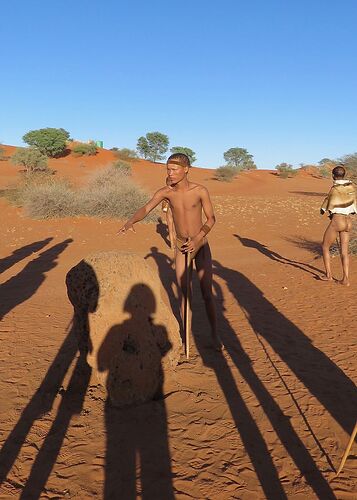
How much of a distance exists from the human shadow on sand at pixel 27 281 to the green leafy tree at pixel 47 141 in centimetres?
3493

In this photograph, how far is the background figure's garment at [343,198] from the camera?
6574 mm

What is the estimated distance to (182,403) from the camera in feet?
10.7

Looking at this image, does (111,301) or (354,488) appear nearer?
(354,488)

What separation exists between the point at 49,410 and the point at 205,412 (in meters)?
1.22

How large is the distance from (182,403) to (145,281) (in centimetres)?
105

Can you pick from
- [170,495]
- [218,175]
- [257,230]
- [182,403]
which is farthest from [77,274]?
[218,175]

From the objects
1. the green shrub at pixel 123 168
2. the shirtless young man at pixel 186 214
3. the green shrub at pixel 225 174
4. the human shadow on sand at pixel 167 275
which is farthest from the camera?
the green shrub at pixel 225 174

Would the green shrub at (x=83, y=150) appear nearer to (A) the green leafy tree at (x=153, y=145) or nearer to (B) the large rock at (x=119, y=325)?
(A) the green leafy tree at (x=153, y=145)

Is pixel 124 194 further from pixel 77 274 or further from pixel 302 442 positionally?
pixel 302 442

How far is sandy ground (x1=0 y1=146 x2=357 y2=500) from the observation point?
2.39 m

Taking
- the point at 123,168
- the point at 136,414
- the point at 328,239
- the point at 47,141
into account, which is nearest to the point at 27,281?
the point at 136,414

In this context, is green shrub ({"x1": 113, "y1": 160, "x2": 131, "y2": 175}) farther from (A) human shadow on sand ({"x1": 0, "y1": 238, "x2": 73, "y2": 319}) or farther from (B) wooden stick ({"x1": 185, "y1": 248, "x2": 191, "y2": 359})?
(B) wooden stick ({"x1": 185, "y1": 248, "x2": 191, "y2": 359})

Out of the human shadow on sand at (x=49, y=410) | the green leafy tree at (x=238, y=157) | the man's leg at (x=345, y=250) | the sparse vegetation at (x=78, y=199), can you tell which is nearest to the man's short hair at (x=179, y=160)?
the human shadow on sand at (x=49, y=410)

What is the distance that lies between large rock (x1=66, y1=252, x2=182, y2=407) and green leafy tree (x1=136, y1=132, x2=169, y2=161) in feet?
185
